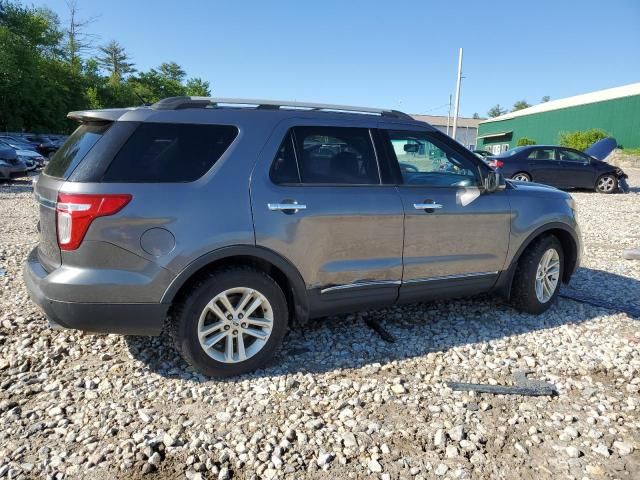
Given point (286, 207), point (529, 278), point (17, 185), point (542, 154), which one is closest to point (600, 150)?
point (542, 154)

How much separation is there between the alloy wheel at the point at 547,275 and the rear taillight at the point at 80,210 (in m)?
3.67

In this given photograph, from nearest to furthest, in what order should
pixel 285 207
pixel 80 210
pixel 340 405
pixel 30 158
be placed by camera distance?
pixel 80 210
pixel 340 405
pixel 285 207
pixel 30 158

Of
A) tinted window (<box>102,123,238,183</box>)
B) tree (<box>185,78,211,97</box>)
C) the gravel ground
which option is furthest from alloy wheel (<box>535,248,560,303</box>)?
tree (<box>185,78,211,97</box>)

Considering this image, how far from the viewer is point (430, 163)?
4141mm

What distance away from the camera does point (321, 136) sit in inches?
139

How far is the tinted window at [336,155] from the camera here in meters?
3.41

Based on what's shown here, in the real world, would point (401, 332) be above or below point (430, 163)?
below

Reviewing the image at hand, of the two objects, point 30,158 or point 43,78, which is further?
point 43,78

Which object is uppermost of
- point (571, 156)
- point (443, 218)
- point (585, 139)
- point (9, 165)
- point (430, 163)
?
point (585, 139)

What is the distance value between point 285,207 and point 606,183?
16.3 meters

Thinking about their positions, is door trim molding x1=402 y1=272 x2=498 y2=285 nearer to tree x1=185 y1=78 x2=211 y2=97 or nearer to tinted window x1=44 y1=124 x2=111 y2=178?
tinted window x1=44 y1=124 x2=111 y2=178

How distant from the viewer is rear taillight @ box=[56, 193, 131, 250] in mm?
2756

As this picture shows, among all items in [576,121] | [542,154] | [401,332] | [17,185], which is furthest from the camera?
[576,121]

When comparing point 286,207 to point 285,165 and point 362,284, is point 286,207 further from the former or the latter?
point 362,284
